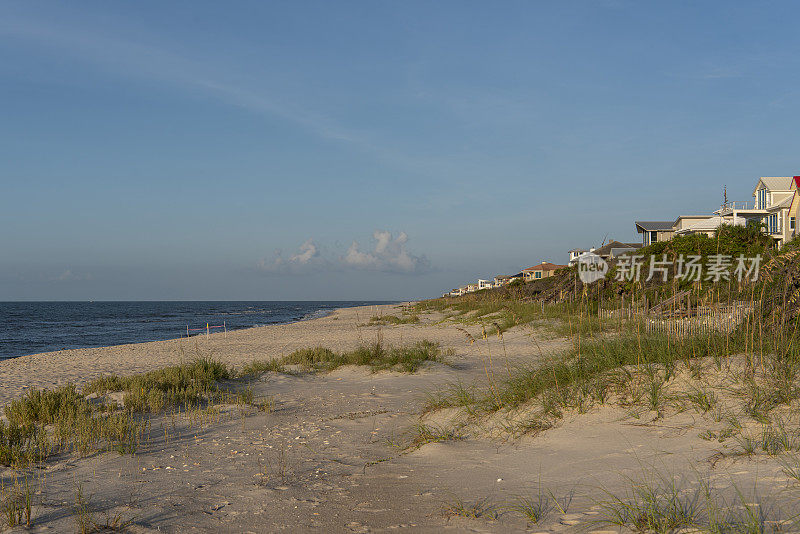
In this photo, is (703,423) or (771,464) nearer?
(771,464)

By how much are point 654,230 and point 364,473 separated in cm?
6081

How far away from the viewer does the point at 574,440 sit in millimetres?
4660

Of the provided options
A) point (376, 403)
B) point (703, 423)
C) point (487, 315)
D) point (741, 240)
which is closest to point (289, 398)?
point (376, 403)

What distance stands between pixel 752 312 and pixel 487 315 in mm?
17832

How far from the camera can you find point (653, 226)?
2296 inches

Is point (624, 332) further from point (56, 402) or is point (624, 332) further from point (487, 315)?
point (487, 315)

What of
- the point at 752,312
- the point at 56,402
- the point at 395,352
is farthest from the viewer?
the point at 395,352

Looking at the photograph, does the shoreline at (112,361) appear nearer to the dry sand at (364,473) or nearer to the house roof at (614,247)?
A: the dry sand at (364,473)

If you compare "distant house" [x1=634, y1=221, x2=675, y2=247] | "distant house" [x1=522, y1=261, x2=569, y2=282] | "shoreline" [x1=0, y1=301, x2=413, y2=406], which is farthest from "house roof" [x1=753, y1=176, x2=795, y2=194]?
"shoreline" [x1=0, y1=301, x2=413, y2=406]

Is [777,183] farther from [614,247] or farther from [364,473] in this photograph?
[364,473]

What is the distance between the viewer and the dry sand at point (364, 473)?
11.4ft

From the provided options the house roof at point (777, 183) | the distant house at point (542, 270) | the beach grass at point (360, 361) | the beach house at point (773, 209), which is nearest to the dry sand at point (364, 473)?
the beach grass at point (360, 361)

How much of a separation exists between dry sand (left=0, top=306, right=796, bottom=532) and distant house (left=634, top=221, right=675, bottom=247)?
58.4 metres

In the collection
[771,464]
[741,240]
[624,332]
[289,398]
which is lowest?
[289,398]
